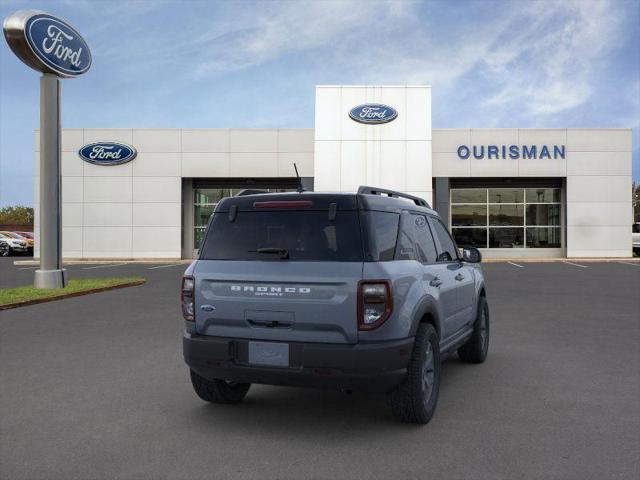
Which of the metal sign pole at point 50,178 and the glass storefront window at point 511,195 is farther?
the glass storefront window at point 511,195

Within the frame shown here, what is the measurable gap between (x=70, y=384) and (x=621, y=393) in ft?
17.6

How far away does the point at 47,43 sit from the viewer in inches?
562

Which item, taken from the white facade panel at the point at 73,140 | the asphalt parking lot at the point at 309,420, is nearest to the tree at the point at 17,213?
the white facade panel at the point at 73,140

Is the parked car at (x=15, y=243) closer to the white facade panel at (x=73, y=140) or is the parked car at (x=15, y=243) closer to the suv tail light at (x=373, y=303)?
the white facade panel at (x=73, y=140)

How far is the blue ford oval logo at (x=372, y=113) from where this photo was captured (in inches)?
1056

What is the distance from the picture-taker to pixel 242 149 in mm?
28750

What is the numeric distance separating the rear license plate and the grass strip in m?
8.94

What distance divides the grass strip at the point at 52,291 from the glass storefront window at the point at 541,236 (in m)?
21.7

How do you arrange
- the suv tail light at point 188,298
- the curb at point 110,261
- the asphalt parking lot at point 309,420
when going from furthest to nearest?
1. the curb at point 110,261
2. the suv tail light at point 188,298
3. the asphalt parking lot at point 309,420

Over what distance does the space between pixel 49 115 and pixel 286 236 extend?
42.4ft

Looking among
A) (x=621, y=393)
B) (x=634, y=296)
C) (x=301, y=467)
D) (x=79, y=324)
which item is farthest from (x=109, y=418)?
(x=634, y=296)

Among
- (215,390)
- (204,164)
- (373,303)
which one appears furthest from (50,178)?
(204,164)

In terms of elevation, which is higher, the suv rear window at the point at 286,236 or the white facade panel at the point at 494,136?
the white facade panel at the point at 494,136

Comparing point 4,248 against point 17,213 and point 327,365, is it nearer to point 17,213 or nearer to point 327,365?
point 327,365
